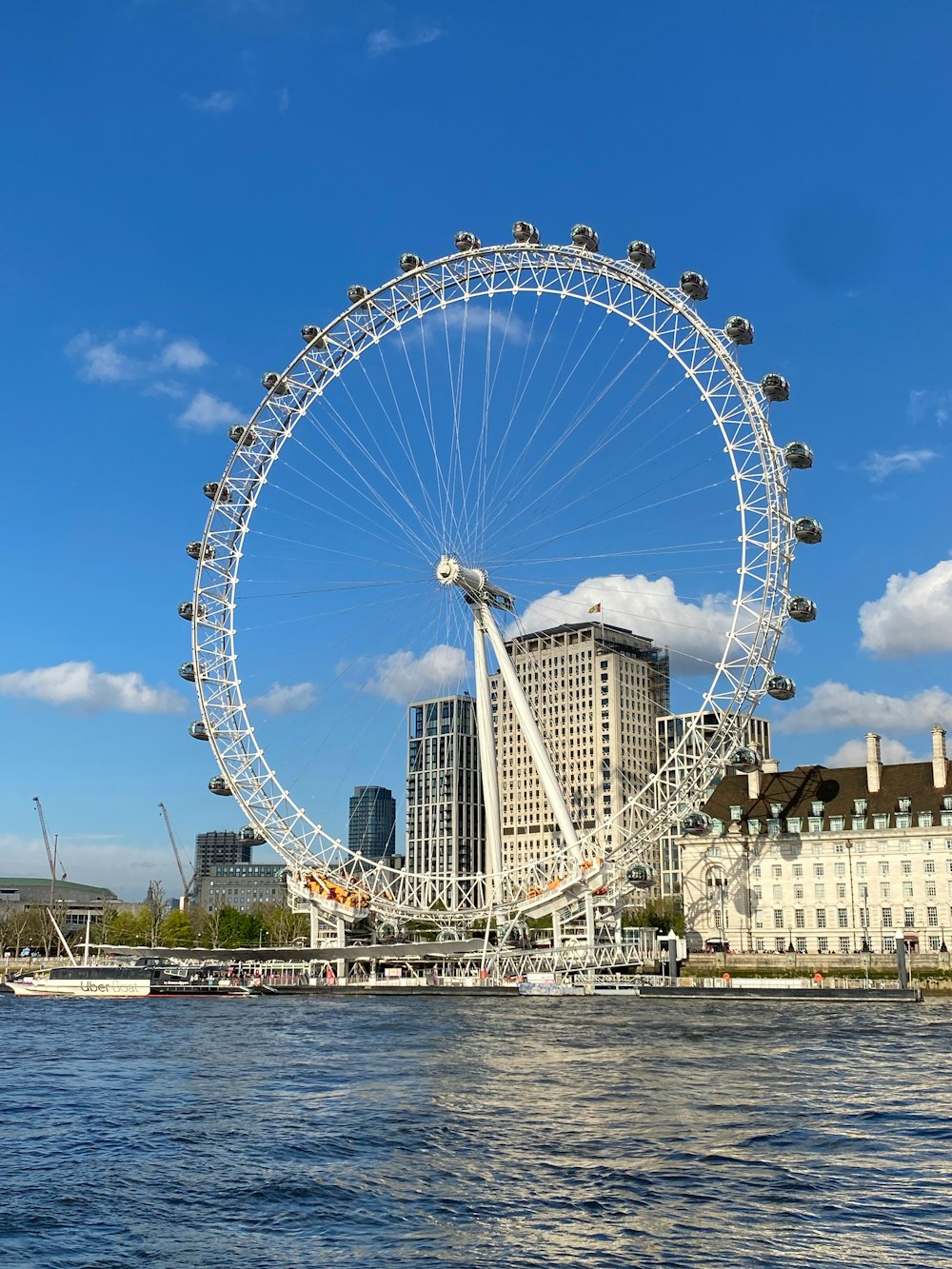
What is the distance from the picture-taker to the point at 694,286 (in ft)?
265

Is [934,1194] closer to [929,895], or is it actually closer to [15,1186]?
[15,1186]

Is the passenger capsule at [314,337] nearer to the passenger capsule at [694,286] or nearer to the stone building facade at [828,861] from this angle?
the passenger capsule at [694,286]

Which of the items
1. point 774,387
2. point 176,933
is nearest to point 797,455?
point 774,387

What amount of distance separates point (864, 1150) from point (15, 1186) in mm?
17647

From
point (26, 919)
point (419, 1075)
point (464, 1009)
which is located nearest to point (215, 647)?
point (464, 1009)

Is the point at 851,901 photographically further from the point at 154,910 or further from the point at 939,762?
the point at 154,910

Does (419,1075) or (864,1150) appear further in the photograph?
(419,1075)

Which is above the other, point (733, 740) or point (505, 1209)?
point (733, 740)

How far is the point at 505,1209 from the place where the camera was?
73.4 ft

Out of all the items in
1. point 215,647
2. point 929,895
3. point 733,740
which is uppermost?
point 215,647

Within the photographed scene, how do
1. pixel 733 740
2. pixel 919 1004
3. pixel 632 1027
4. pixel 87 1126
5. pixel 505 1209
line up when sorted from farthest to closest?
pixel 733 740
pixel 919 1004
pixel 632 1027
pixel 87 1126
pixel 505 1209

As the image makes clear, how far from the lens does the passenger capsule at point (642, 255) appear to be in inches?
3187

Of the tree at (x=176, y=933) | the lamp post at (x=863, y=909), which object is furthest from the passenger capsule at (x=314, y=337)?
the tree at (x=176, y=933)

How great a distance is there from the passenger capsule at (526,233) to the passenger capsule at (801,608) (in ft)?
93.4
